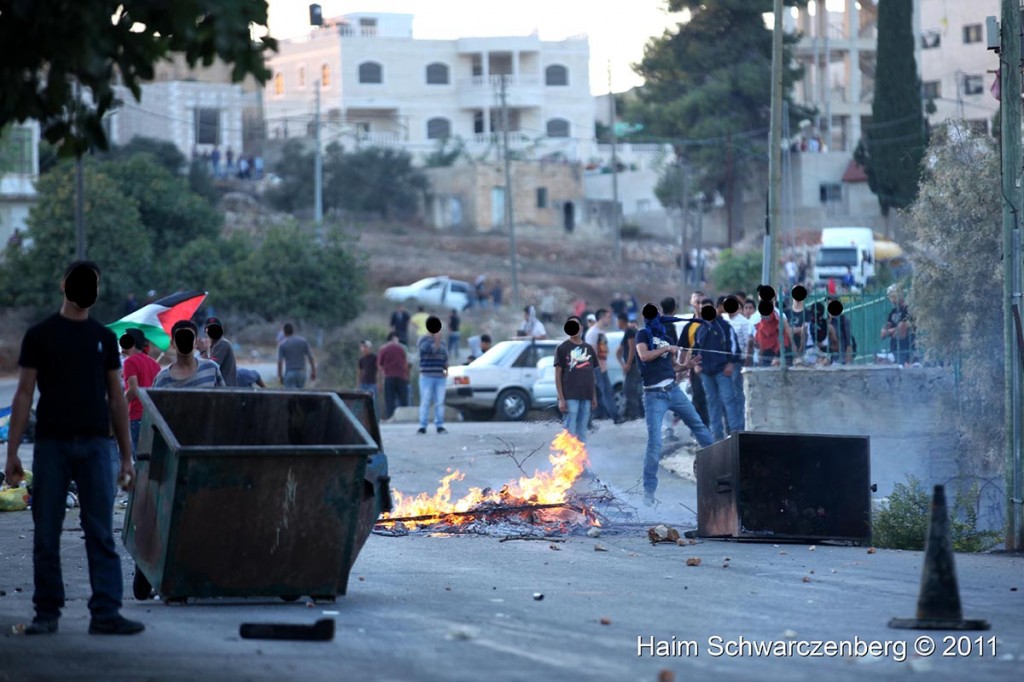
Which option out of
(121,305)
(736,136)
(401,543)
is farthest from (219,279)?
(401,543)

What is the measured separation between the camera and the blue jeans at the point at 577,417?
1588cm

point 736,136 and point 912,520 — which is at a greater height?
point 736,136

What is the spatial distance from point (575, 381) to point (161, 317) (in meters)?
4.35

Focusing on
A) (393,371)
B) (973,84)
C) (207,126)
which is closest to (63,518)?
(393,371)

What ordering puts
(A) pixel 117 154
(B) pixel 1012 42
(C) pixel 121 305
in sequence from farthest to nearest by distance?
(A) pixel 117 154, (C) pixel 121 305, (B) pixel 1012 42

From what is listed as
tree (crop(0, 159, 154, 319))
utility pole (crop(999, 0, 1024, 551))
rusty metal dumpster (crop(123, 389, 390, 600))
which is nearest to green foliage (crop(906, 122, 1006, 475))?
utility pole (crop(999, 0, 1024, 551))

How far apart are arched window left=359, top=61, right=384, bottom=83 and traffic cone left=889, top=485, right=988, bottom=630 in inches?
3177

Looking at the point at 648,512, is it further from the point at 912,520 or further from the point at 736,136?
the point at 736,136

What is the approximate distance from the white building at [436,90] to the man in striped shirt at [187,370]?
7323cm

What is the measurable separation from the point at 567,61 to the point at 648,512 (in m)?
76.6

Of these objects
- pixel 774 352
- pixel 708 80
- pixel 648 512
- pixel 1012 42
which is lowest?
pixel 648 512

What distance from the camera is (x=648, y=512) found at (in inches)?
546

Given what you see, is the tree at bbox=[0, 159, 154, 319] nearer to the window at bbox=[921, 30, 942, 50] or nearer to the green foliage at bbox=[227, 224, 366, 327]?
the green foliage at bbox=[227, 224, 366, 327]

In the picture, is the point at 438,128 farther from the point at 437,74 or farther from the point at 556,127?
the point at 556,127
